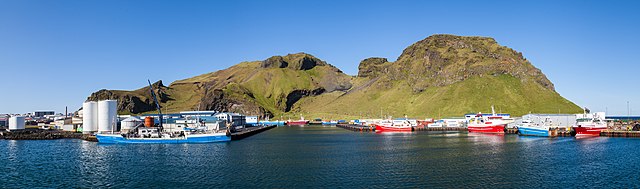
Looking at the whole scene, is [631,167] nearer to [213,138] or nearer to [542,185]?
[542,185]

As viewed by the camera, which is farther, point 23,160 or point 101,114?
point 101,114

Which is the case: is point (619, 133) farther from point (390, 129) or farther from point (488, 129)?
point (390, 129)

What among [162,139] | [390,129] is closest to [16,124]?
[162,139]

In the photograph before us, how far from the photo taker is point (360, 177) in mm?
54938

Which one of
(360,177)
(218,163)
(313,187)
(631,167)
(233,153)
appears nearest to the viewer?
(313,187)

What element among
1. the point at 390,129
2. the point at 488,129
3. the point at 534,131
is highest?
the point at 534,131

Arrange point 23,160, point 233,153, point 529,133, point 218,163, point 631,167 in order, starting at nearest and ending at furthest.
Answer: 1. point 631,167
2. point 218,163
3. point 23,160
4. point 233,153
5. point 529,133

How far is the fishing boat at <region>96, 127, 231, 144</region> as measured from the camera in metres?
111

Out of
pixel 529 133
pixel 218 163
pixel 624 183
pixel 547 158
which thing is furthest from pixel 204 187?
pixel 529 133

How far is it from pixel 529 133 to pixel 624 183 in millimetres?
86570

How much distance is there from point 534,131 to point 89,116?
12776cm

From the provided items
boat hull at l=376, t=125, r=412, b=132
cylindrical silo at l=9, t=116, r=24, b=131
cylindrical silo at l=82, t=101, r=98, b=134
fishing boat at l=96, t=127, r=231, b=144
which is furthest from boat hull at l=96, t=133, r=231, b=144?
boat hull at l=376, t=125, r=412, b=132

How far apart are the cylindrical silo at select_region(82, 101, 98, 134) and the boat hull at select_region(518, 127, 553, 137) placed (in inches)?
4926

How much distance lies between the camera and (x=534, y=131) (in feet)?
426
